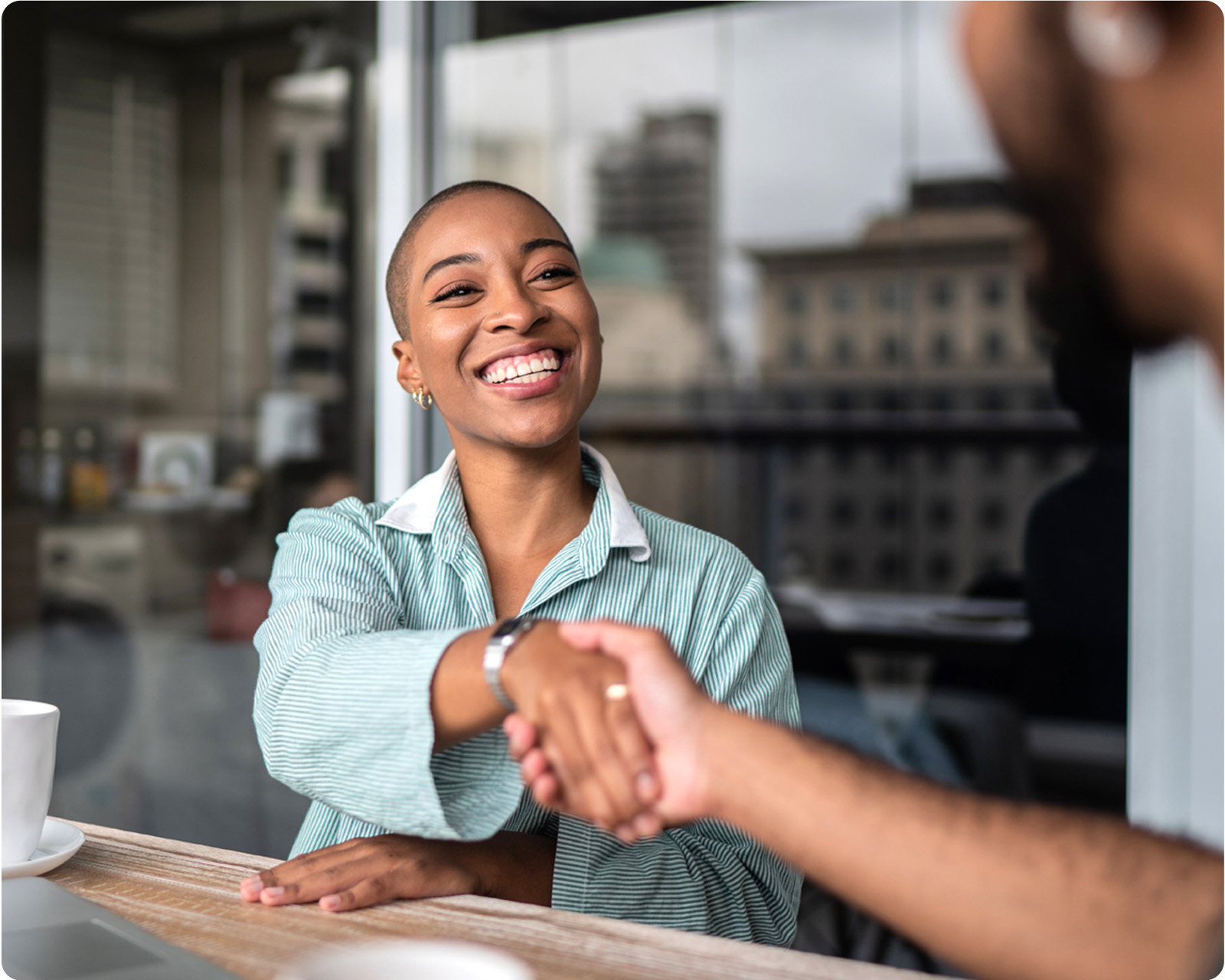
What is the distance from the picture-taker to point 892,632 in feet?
15.5

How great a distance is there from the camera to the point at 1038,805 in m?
0.82

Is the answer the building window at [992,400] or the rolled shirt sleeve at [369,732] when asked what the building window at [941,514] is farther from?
the rolled shirt sleeve at [369,732]

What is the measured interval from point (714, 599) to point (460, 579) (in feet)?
1.03

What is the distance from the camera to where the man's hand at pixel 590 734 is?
0.89 metres

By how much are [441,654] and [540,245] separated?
1.94 feet

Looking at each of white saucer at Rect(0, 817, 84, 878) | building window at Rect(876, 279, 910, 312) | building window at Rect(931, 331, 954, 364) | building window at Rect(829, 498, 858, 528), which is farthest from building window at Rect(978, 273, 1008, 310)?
white saucer at Rect(0, 817, 84, 878)

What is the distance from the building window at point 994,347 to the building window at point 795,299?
957mm

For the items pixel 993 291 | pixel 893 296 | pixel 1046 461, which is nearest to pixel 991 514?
pixel 1046 461

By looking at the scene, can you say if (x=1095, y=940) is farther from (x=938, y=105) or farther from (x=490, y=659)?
(x=938, y=105)

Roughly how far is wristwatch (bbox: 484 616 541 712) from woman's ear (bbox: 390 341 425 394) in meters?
0.60

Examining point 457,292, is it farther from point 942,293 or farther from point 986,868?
point 942,293

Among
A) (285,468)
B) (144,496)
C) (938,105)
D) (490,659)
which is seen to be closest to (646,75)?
(938,105)

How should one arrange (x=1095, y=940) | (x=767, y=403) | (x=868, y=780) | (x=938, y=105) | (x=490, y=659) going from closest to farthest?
1. (x=1095, y=940)
2. (x=868, y=780)
3. (x=490, y=659)
4. (x=938, y=105)
5. (x=767, y=403)

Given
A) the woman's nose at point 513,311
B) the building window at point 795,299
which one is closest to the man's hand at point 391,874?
the woman's nose at point 513,311
